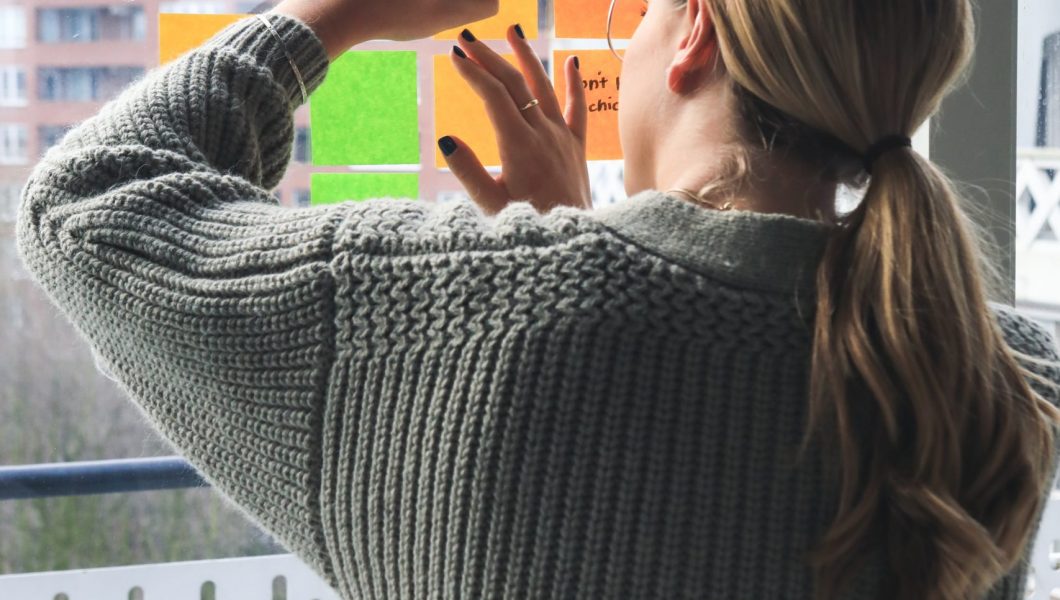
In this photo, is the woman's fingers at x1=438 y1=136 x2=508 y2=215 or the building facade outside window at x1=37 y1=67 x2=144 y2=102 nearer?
the woman's fingers at x1=438 y1=136 x2=508 y2=215

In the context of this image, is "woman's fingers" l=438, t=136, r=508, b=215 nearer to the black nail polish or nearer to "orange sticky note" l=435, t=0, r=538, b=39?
the black nail polish

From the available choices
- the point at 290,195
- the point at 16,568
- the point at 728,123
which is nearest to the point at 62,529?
the point at 16,568

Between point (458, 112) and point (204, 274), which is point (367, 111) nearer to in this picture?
point (458, 112)

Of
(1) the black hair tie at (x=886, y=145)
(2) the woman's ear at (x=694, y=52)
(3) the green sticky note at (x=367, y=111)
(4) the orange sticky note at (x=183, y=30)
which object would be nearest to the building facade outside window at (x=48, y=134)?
(4) the orange sticky note at (x=183, y=30)

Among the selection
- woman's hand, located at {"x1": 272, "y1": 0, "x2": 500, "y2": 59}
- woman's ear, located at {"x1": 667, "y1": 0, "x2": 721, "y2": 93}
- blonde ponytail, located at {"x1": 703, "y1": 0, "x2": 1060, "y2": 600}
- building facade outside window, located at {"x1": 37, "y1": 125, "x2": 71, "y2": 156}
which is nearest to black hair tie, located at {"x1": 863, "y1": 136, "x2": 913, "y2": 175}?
blonde ponytail, located at {"x1": 703, "y1": 0, "x2": 1060, "y2": 600}

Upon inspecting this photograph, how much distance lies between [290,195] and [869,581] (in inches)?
24.8

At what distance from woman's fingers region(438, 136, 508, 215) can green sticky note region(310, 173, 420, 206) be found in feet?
0.52

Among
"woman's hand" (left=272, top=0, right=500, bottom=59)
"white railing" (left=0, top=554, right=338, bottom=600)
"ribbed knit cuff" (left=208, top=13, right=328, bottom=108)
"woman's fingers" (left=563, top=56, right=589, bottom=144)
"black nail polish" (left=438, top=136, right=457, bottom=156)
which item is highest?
"woman's hand" (left=272, top=0, right=500, bottom=59)

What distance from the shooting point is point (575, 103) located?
858 millimetres

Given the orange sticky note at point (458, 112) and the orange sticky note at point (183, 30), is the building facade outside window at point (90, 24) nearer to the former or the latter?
the orange sticky note at point (183, 30)

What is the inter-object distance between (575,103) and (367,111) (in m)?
0.20

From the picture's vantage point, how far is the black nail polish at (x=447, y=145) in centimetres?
76

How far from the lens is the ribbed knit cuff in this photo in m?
0.76

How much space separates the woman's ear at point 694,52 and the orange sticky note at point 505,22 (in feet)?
1.09
